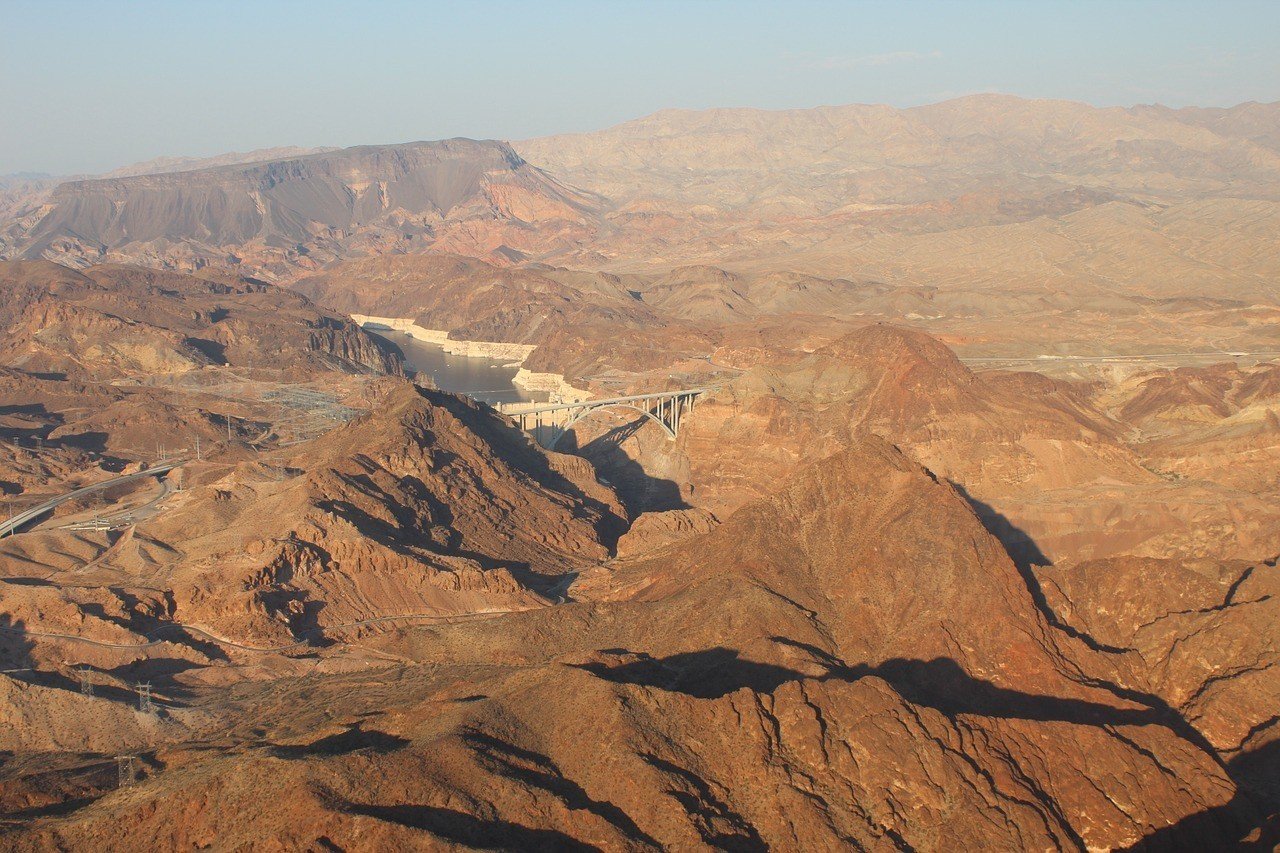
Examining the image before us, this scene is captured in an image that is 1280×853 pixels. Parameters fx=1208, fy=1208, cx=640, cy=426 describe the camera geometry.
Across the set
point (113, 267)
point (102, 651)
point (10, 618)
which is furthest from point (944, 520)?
point (113, 267)

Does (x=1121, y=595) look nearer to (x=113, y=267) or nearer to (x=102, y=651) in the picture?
(x=102, y=651)

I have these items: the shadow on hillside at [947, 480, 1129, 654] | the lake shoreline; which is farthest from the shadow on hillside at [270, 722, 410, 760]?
the lake shoreline

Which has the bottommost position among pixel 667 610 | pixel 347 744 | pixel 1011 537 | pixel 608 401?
pixel 1011 537

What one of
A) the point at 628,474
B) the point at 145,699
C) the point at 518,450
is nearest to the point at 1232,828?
the point at 145,699

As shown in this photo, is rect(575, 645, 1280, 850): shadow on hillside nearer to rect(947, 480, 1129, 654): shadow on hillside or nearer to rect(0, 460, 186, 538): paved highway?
rect(947, 480, 1129, 654): shadow on hillside

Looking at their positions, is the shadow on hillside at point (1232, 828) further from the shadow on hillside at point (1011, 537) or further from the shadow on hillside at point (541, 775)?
the shadow on hillside at point (1011, 537)

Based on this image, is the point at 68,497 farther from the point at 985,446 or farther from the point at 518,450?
the point at 985,446
